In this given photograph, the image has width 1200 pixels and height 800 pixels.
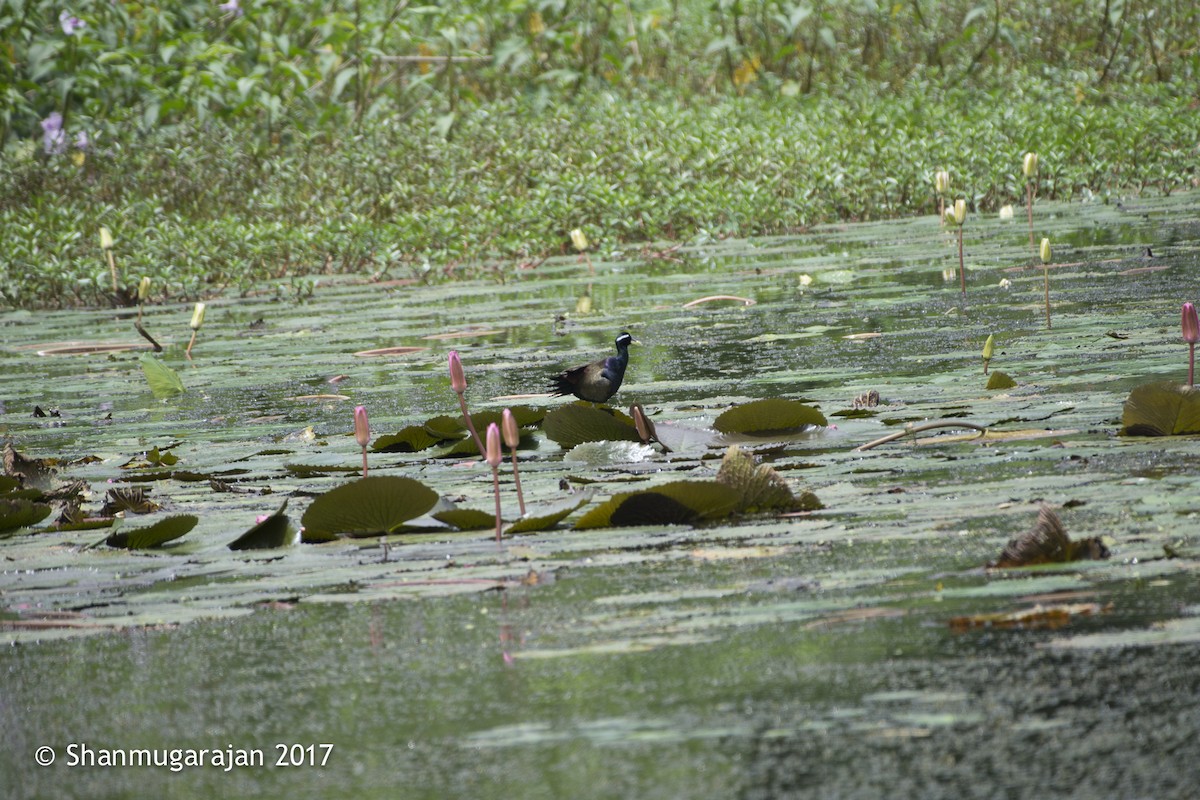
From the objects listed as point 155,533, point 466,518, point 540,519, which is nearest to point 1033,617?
point 540,519

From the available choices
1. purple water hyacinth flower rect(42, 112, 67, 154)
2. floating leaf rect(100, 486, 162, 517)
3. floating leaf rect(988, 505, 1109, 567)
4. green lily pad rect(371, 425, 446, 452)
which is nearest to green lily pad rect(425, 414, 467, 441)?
green lily pad rect(371, 425, 446, 452)

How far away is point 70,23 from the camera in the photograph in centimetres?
1076

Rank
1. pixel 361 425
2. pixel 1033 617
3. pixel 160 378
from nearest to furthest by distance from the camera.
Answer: pixel 1033 617, pixel 361 425, pixel 160 378

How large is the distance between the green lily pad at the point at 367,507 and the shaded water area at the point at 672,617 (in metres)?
0.04

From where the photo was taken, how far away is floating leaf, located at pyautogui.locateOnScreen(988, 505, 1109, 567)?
1.86 metres

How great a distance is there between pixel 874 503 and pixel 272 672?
→ 95cm

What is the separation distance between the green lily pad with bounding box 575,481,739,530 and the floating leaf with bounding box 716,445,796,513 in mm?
22

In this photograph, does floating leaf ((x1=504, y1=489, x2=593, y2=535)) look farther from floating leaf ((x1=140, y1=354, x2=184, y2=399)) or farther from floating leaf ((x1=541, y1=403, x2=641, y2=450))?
floating leaf ((x1=140, y1=354, x2=184, y2=399))

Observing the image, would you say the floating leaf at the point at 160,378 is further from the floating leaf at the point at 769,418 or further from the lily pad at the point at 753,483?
the lily pad at the point at 753,483

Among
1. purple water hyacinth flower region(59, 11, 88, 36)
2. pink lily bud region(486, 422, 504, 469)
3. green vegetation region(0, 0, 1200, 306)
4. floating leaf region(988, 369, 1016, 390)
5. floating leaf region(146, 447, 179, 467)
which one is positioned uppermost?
purple water hyacinth flower region(59, 11, 88, 36)

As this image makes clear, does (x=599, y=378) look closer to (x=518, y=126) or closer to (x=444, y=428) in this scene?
(x=444, y=428)

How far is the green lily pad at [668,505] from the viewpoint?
2314mm

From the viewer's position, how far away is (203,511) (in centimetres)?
269
